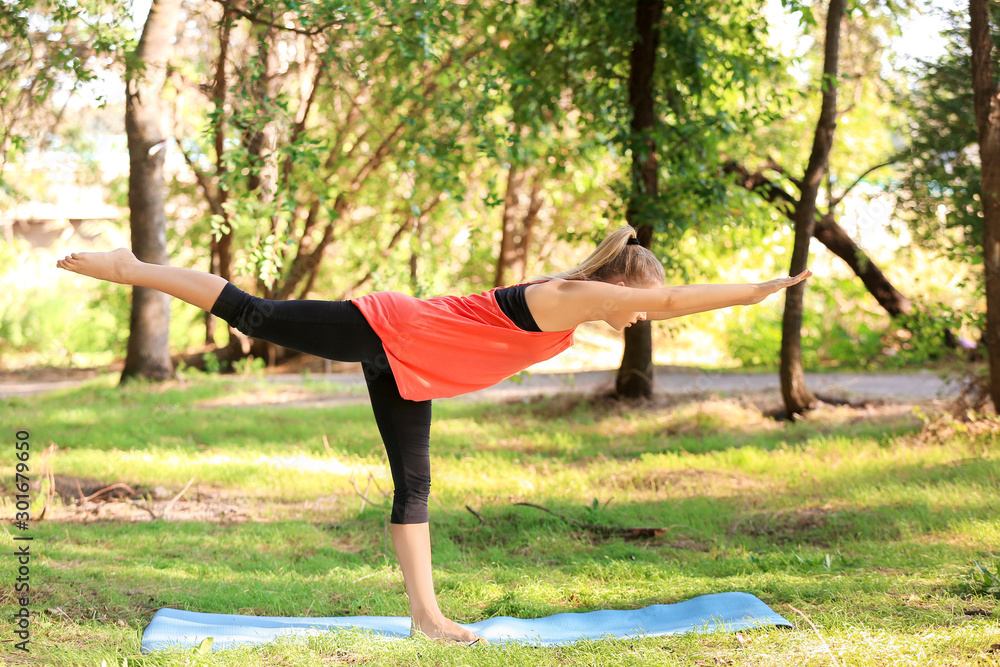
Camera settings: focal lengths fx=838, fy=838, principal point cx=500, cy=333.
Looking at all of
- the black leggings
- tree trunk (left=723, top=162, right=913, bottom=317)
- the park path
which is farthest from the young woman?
tree trunk (left=723, top=162, right=913, bottom=317)

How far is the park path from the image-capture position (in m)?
9.10

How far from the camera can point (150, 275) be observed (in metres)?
3.28

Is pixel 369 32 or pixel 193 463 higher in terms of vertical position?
pixel 369 32

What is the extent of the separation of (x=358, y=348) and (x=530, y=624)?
4.54 ft

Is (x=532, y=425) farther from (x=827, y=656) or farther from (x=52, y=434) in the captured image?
(x=827, y=656)

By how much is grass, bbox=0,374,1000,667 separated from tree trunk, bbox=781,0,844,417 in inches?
14.7

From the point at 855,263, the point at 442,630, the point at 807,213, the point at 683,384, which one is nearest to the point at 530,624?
the point at 442,630

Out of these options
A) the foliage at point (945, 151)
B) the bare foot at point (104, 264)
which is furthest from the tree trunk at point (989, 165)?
the bare foot at point (104, 264)

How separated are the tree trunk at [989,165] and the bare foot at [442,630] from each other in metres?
4.85

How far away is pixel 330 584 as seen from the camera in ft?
13.1

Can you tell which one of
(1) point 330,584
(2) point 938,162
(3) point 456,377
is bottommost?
(1) point 330,584

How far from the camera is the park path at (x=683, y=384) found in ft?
29.9

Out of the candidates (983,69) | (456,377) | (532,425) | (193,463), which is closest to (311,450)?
(193,463)

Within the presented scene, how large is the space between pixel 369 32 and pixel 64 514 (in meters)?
3.70
